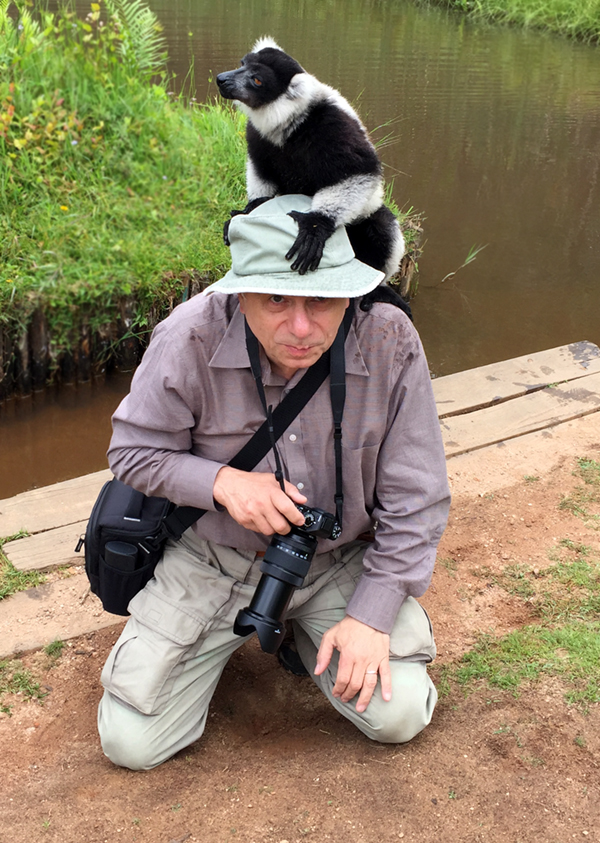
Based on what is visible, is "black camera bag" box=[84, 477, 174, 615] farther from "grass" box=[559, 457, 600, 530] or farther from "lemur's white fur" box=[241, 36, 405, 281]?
"grass" box=[559, 457, 600, 530]

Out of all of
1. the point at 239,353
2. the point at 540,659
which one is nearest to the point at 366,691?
the point at 540,659

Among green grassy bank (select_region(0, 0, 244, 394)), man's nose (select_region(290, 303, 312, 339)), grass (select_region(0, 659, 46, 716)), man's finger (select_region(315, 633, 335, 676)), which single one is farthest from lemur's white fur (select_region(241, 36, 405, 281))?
green grassy bank (select_region(0, 0, 244, 394))

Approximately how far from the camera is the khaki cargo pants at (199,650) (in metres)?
1.83

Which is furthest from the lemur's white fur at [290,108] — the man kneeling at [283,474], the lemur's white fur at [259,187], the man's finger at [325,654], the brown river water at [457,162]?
the brown river water at [457,162]

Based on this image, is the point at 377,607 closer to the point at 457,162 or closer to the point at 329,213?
the point at 329,213

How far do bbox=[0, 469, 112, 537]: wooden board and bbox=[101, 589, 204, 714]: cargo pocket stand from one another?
0.84 metres

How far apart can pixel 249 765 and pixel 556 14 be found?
49.5 feet

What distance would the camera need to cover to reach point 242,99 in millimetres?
2371

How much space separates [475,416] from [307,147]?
4.76 feet

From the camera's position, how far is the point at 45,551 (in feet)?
8.28

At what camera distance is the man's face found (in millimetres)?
1671

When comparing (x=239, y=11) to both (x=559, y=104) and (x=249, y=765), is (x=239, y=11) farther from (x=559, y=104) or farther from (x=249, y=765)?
(x=249, y=765)

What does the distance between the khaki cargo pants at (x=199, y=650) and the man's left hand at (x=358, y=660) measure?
6 centimetres

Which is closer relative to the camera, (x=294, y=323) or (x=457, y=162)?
(x=294, y=323)
